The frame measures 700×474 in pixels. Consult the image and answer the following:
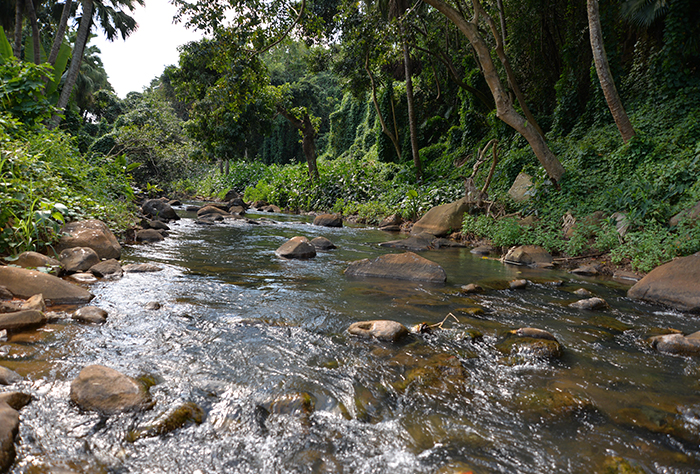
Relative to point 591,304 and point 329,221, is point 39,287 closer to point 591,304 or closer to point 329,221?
point 591,304

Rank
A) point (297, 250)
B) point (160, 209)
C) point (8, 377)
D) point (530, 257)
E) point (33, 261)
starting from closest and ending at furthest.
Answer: point (8, 377) → point (33, 261) → point (297, 250) → point (530, 257) → point (160, 209)

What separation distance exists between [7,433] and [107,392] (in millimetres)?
441

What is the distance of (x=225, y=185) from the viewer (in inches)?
1059

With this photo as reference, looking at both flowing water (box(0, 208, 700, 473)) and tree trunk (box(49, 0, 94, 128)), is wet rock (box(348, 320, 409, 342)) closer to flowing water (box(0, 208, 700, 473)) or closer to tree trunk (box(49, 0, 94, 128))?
flowing water (box(0, 208, 700, 473))

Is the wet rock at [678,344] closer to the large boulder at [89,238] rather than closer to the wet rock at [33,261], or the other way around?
the wet rock at [33,261]

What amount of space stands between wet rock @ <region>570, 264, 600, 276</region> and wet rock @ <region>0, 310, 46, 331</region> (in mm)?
7160

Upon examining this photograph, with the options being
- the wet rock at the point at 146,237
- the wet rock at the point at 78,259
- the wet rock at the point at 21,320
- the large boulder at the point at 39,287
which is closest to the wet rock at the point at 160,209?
the wet rock at the point at 146,237

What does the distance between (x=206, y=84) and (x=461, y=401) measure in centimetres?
2149

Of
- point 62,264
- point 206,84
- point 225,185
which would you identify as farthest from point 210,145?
point 62,264

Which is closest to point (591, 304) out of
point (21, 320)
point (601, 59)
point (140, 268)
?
point (21, 320)

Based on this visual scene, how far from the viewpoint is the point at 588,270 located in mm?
6605

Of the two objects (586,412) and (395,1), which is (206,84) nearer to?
(395,1)

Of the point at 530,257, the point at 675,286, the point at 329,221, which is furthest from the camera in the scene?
the point at 329,221

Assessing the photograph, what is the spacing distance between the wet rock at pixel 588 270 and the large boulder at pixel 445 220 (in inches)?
159
